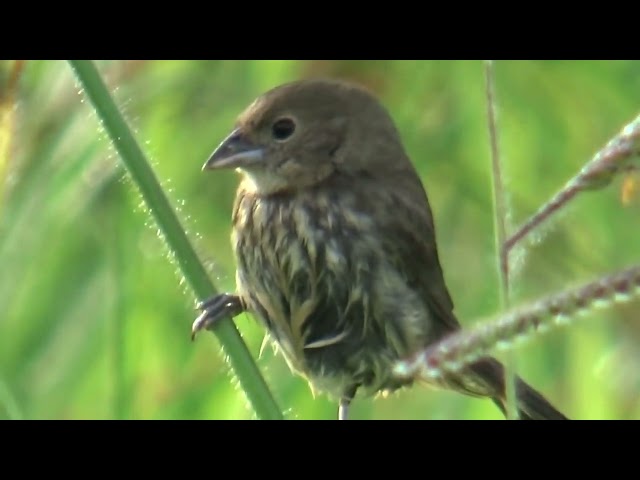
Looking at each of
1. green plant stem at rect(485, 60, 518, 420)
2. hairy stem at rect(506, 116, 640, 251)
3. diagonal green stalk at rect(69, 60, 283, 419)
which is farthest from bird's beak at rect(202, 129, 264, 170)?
hairy stem at rect(506, 116, 640, 251)

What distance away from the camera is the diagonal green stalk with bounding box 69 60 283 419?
174 centimetres

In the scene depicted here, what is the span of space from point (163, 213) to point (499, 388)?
5.06ft

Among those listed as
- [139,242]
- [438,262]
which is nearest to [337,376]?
[438,262]

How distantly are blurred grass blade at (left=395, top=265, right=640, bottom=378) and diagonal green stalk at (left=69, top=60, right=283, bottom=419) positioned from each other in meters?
0.74

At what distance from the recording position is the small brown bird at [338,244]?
9.43 ft

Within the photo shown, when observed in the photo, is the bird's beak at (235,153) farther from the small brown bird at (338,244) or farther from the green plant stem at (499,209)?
the green plant stem at (499,209)

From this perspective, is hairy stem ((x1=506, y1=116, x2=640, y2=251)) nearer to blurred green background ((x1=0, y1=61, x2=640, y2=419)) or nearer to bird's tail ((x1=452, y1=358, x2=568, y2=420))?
bird's tail ((x1=452, y1=358, x2=568, y2=420))

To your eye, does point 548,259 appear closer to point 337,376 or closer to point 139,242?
point 337,376

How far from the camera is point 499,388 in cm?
309

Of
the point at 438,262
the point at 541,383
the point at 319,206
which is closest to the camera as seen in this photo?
the point at 319,206

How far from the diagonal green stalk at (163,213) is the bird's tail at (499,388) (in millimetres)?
1262

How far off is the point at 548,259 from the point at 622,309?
0.96 feet

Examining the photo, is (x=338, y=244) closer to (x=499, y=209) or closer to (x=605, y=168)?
(x=499, y=209)

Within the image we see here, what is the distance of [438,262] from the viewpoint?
3211 millimetres
